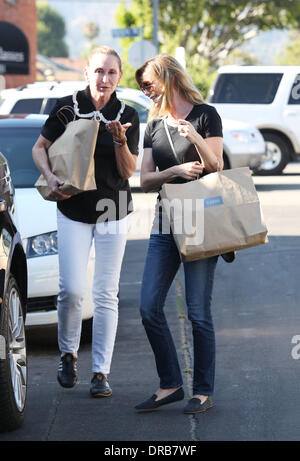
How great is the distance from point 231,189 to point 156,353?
3.14 feet

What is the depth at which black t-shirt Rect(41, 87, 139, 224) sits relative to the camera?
5.48 metres

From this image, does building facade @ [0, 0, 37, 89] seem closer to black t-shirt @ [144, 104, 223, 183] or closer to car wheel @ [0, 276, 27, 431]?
black t-shirt @ [144, 104, 223, 183]

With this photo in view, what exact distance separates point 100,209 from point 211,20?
39898mm

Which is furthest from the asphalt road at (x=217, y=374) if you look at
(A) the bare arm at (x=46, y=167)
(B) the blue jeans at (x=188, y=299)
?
(A) the bare arm at (x=46, y=167)

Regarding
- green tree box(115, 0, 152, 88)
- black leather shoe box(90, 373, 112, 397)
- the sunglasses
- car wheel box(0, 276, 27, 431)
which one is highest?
the sunglasses

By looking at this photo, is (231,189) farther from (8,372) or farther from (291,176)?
(291,176)

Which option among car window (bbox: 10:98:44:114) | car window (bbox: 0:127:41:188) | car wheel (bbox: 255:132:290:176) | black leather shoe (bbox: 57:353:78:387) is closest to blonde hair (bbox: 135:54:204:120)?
black leather shoe (bbox: 57:353:78:387)

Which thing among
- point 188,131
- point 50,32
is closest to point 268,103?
point 188,131

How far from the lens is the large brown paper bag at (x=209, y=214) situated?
5117 mm

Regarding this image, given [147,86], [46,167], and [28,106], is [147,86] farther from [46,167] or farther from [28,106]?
[28,106]

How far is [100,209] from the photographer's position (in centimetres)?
550

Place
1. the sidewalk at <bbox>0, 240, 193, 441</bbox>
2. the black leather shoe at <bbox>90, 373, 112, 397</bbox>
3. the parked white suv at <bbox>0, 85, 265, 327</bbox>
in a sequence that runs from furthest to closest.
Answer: the parked white suv at <bbox>0, 85, 265, 327</bbox> → the black leather shoe at <bbox>90, 373, 112, 397</bbox> → the sidewalk at <bbox>0, 240, 193, 441</bbox>

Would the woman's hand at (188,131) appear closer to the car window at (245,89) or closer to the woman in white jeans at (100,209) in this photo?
the woman in white jeans at (100,209)

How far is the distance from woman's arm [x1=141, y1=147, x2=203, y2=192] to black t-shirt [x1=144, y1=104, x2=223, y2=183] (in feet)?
0.13
